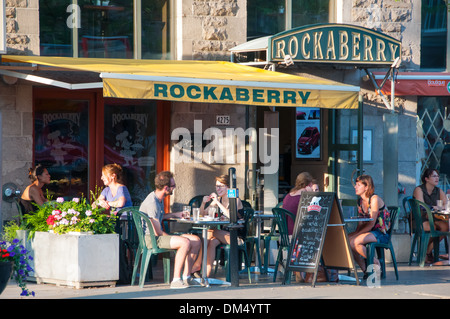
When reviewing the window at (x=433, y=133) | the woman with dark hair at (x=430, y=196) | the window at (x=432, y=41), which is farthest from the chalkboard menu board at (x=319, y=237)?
the window at (x=432, y=41)

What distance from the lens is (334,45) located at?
1164cm

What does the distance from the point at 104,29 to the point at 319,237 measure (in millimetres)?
4769

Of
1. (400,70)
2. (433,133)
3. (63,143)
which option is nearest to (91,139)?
(63,143)

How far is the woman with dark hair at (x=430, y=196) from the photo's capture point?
465 inches

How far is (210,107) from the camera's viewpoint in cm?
1235

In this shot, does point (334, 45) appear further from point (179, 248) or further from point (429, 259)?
point (179, 248)

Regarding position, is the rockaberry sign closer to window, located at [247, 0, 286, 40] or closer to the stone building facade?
the stone building facade

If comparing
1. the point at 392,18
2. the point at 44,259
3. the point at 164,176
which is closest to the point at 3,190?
the point at 44,259

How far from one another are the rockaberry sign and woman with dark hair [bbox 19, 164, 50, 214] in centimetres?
344

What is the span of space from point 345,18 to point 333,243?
188 inches

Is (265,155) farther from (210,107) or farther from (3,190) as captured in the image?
(3,190)

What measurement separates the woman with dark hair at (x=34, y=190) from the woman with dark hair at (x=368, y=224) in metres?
3.94

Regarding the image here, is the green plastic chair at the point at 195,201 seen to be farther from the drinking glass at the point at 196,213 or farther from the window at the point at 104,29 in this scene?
the window at the point at 104,29

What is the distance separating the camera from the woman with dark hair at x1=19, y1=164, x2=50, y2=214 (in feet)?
34.4
